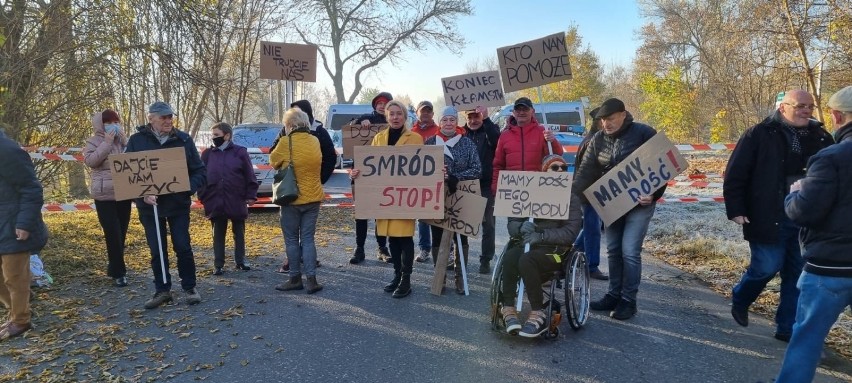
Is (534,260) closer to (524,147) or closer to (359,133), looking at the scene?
(524,147)

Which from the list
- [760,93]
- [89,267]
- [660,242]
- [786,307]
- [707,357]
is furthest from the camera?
[760,93]

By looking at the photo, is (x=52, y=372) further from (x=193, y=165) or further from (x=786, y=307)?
(x=786, y=307)

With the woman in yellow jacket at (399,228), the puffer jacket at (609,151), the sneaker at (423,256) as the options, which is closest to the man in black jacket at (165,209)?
the woman in yellow jacket at (399,228)

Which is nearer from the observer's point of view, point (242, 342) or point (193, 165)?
point (242, 342)

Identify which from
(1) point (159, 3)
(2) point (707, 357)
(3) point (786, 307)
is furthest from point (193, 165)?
(3) point (786, 307)

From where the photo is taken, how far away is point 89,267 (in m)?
6.86

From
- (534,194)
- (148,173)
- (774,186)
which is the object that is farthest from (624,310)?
(148,173)

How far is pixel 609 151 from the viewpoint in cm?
501

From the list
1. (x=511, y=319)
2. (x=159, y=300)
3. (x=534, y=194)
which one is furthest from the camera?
(x=159, y=300)

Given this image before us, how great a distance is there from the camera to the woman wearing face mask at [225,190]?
6.58 m

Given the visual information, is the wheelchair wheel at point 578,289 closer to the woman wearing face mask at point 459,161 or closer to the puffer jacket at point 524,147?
the woman wearing face mask at point 459,161

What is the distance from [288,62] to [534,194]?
6222 mm

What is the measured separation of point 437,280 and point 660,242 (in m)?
4.20

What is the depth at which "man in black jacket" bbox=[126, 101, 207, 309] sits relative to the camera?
535cm
